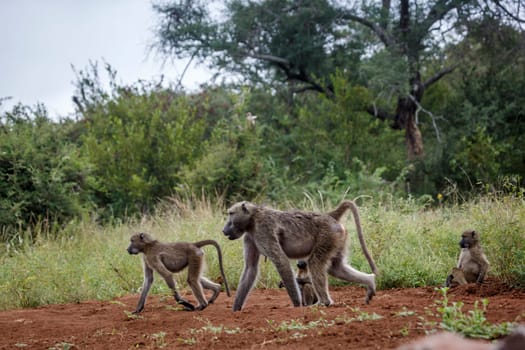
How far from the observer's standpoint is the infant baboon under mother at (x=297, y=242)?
21.7 feet

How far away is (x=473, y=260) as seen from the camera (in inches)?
292

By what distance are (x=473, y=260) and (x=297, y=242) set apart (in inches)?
81.0

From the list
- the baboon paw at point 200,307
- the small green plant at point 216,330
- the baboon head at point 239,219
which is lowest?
the baboon paw at point 200,307

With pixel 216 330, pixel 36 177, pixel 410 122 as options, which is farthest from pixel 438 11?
pixel 216 330

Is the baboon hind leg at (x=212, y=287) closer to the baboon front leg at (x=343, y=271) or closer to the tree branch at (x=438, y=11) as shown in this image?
the baboon front leg at (x=343, y=271)

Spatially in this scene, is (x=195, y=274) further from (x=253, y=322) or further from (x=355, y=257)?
(x=355, y=257)

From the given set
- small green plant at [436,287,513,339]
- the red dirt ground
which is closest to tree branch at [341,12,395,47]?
the red dirt ground

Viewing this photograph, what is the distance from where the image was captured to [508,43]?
21.6m

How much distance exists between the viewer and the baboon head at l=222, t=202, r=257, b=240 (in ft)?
22.6

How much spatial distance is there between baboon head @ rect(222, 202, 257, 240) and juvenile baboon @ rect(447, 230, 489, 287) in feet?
7.68


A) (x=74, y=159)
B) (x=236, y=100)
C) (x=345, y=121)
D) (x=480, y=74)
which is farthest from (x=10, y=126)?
(x=480, y=74)

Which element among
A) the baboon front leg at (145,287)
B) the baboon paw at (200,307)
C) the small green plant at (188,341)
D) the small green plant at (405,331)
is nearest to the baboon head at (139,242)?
the baboon front leg at (145,287)

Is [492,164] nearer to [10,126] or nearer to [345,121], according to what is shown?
[345,121]

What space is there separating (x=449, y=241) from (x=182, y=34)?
1569 cm
